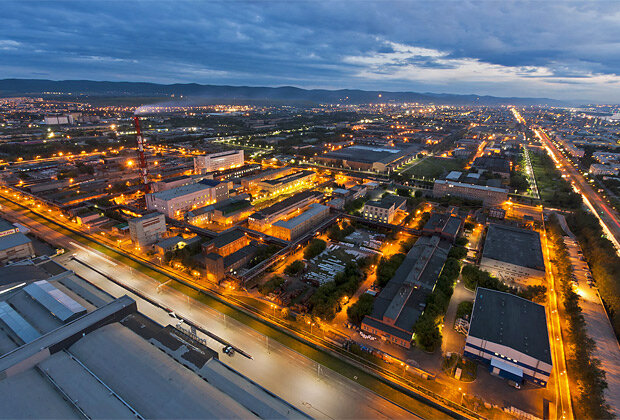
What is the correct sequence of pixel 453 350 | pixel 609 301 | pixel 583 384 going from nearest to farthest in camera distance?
pixel 583 384, pixel 453 350, pixel 609 301

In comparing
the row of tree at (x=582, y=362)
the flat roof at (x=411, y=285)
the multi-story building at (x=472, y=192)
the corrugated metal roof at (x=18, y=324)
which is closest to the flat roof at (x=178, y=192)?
the corrugated metal roof at (x=18, y=324)

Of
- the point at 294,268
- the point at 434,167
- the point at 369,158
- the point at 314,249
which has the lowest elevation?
the point at 294,268

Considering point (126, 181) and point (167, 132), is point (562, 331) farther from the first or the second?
point (167, 132)

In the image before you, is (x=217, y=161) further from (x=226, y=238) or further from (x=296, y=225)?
(x=226, y=238)

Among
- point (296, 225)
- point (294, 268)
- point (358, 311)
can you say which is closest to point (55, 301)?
point (294, 268)

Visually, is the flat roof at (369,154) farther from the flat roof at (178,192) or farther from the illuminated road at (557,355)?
the illuminated road at (557,355)

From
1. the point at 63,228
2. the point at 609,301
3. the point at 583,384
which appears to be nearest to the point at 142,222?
the point at 63,228
